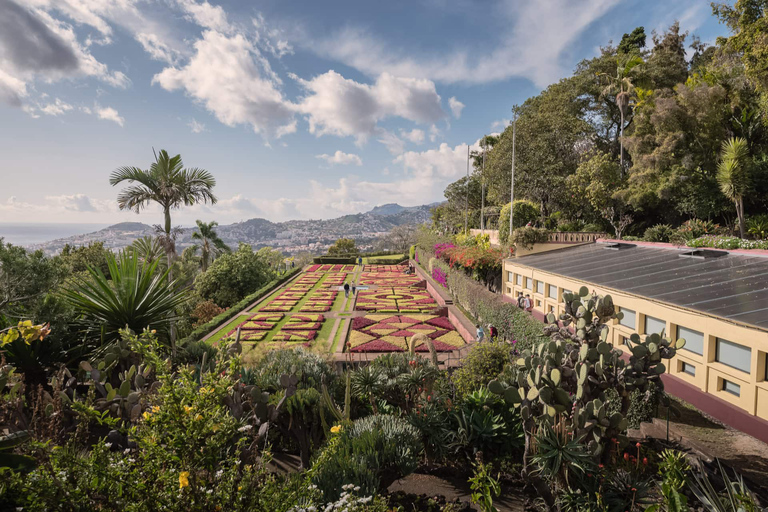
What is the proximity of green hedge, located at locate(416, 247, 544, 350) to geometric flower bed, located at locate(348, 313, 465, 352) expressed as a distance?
1442 mm

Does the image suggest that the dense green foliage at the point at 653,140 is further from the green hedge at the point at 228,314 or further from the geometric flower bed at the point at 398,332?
the green hedge at the point at 228,314

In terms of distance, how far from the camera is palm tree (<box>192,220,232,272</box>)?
128ft

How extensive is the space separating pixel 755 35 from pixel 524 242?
499 inches

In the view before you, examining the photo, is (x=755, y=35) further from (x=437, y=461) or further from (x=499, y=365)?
(x=437, y=461)

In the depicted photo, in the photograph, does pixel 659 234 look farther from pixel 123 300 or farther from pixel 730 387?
pixel 123 300

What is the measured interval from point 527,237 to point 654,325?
9.78 m

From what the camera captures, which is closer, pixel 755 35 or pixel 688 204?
pixel 755 35

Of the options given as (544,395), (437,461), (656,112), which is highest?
(656,112)

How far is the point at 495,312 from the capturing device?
1425 cm

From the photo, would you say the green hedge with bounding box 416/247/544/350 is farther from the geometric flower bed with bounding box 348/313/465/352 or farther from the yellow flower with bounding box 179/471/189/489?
the yellow flower with bounding box 179/471/189/489

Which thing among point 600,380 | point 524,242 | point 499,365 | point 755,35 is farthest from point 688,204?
point 600,380

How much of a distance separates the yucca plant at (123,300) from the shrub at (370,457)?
418 centimetres

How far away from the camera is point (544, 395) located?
4.43 meters

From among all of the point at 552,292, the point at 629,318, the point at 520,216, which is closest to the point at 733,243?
the point at 552,292
